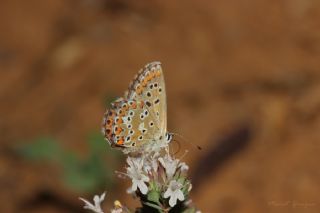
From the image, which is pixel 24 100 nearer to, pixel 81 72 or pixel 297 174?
pixel 81 72

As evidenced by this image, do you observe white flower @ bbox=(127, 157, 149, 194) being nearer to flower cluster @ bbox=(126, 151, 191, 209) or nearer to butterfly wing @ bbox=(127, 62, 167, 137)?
flower cluster @ bbox=(126, 151, 191, 209)

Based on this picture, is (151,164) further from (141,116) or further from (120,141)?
(141,116)

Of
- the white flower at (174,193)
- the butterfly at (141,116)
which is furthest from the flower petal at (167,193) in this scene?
the butterfly at (141,116)

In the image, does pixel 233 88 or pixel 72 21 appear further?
pixel 72 21

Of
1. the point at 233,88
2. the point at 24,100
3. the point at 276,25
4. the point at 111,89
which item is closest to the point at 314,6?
the point at 276,25

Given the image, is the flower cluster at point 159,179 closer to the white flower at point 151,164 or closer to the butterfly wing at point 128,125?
the white flower at point 151,164

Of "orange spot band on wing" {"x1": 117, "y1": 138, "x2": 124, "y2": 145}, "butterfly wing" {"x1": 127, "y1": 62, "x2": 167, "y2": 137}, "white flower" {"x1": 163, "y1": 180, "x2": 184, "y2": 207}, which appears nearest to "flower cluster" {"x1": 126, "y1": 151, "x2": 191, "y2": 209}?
"white flower" {"x1": 163, "y1": 180, "x2": 184, "y2": 207}

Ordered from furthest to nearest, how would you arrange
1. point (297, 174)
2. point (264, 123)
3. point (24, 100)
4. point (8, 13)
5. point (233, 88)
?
point (8, 13) < point (24, 100) < point (233, 88) < point (264, 123) < point (297, 174)
